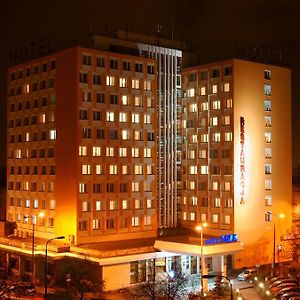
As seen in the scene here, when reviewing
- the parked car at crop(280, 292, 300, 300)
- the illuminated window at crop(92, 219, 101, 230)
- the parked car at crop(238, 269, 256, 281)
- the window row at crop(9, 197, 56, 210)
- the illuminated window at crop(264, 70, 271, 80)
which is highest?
the illuminated window at crop(264, 70, 271, 80)

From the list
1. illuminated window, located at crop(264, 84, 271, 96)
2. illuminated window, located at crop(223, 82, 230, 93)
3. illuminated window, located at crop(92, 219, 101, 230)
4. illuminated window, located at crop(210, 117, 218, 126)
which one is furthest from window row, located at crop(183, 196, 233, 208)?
illuminated window, located at crop(264, 84, 271, 96)

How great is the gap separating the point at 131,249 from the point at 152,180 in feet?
49.3

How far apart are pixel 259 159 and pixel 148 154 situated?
15.7 metres

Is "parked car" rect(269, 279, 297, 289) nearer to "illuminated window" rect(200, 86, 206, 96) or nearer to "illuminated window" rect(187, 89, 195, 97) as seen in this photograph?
"illuminated window" rect(200, 86, 206, 96)

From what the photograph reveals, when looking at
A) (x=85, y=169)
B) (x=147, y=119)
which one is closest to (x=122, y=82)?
(x=147, y=119)

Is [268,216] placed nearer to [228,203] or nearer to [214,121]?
[228,203]

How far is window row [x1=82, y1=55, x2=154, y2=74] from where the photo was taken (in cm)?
8394

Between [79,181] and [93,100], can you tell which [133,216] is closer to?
[79,181]

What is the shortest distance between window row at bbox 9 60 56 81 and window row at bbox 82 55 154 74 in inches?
231

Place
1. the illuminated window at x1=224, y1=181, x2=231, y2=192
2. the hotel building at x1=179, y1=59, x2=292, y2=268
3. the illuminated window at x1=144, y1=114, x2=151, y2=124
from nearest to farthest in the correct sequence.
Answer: the hotel building at x1=179, y1=59, x2=292, y2=268
the illuminated window at x1=224, y1=181, x2=231, y2=192
the illuminated window at x1=144, y1=114, x2=151, y2=124

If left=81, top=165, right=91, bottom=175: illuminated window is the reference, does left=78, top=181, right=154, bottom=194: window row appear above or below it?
below

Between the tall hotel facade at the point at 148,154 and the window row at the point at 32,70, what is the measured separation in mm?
278

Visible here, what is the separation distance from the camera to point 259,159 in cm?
8975

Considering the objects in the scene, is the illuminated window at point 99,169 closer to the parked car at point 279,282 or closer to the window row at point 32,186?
the window row at point 32,186
